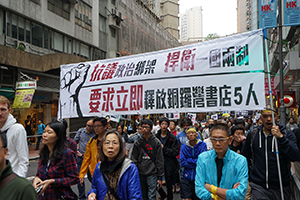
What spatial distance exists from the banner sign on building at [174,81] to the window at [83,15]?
53.8 feet

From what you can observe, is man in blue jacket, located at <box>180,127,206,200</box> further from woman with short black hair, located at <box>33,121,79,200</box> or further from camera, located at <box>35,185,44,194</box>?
camera, located at <box>35,185,44,194</box>

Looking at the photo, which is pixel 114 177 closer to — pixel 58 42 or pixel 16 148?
pixel 16 148

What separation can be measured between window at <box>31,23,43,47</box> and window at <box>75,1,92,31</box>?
4264mm

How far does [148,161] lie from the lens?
4891mm

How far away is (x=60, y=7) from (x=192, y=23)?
182379 mm

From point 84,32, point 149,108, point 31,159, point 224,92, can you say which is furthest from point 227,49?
point 84,32

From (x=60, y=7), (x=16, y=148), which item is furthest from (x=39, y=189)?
(x=60, y=7)

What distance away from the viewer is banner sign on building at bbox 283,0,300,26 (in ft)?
23.7

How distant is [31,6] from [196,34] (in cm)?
18133

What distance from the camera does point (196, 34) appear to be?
18562 centimetres

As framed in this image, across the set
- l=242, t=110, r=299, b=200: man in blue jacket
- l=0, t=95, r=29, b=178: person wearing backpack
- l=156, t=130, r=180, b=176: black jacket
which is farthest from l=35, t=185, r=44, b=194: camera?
l=156, t=130, r=180, b=176: black jacket

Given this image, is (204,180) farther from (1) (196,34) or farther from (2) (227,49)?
Result: (1) (196,34)

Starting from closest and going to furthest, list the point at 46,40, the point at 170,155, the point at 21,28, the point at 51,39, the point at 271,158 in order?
the point at 271,158, the point at 170,155, the point at 21,28, the point at 46,40, the point at 51,39

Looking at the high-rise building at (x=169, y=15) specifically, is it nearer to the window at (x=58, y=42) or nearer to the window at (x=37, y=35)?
the window at (x=58, y=42)
